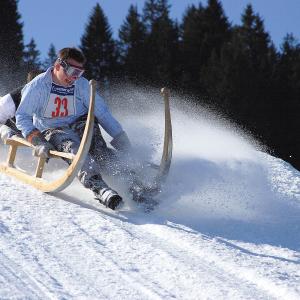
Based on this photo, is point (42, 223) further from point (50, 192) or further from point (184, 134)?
point (184, 134)

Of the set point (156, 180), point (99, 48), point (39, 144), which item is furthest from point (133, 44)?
point (156, 180)

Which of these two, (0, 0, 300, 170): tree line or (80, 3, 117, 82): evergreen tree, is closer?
(0, 0, 300, 170): tree line

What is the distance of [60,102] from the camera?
16.5 feet

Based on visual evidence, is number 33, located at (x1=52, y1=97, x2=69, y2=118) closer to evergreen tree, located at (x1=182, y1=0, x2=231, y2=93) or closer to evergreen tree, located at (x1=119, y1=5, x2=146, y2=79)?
evergreen tree, located at (x1=119, y1=5, x2=146, y2=79)

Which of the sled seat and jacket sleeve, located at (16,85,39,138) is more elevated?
jacket sleeve, located at (16,85,39,138)

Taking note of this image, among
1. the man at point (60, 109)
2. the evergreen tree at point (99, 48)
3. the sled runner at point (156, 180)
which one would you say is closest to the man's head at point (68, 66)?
the man at point (60, 109)

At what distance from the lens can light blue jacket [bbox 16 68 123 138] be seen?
189 inches

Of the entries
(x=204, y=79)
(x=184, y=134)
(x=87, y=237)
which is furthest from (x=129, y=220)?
(x=204, y=79)

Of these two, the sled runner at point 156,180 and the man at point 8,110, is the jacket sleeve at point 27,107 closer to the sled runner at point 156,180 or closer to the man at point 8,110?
the man at point 8,110

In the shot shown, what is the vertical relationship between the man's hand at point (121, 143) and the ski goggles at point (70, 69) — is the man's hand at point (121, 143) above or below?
below

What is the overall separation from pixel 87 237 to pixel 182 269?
70 centimetres

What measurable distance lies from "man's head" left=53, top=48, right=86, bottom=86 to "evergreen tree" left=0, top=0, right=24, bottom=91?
55.9 feet

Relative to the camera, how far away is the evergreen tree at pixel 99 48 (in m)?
29.6

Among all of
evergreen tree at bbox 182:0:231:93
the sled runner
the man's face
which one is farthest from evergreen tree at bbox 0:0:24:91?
the sled runner
